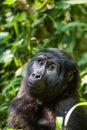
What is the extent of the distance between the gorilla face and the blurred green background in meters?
1.29

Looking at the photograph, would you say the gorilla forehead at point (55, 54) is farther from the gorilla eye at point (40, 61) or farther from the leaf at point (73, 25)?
the leaf at point (73, 25)

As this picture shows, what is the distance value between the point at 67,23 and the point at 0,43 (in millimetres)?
1049

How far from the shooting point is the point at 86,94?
7230 millimetres

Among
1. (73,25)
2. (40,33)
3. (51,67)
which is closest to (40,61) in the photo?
(51,67)

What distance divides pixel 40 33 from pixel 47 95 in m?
2.33

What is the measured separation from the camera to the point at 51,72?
20.1ft

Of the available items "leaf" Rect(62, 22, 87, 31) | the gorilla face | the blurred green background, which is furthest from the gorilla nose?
"leaf" Rect(62, 22, 87, 31)

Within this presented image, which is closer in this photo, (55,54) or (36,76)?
(36,76)

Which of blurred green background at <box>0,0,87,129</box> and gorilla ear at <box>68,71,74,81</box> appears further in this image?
blurred green background at <box>0,0,87,129</box>

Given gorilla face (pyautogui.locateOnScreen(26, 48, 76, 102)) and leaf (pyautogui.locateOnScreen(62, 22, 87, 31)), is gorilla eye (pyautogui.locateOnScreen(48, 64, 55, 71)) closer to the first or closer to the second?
gorilla face (pyautogui.locateOnScreen(26, 48, 76, 102))

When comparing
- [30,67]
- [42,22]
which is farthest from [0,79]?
[30,67]

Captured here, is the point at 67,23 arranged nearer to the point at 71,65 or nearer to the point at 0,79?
the point at 0,79

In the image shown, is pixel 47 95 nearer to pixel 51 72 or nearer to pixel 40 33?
pixel 51 72

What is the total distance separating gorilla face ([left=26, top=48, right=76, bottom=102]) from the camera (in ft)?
19.8
